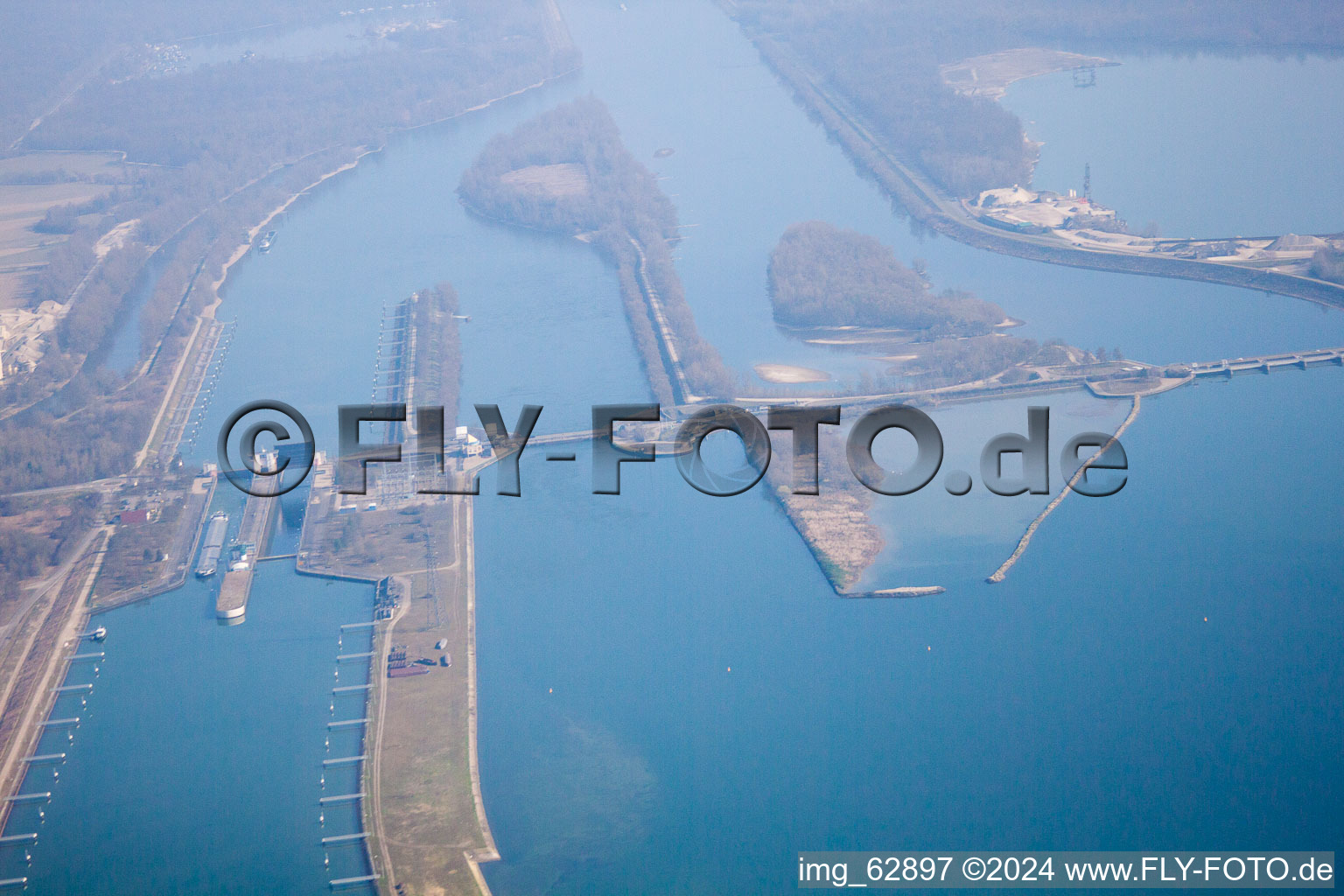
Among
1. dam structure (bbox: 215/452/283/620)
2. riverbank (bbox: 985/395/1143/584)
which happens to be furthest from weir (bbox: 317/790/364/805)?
riverbank (bbox: 985/395/1143/584)

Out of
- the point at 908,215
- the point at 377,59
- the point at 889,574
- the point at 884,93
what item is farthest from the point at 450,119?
the point at 889,574

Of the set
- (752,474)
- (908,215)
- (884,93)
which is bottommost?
(752,474)

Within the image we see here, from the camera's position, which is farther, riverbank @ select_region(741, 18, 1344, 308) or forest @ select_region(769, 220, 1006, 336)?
riverbank @ select_region(741, 18, 1344, 308)

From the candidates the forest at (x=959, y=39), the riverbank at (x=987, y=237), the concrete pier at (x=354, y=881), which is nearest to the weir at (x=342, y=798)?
the concrete pier at (x=354, y=881)

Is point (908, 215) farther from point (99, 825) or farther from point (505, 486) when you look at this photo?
point (99, 825)

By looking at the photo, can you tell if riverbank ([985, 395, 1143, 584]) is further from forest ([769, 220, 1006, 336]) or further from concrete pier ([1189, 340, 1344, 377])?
forest ([769, 220, 1006, 336])

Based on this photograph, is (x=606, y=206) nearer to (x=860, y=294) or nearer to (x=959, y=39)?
(x=860, y=294)

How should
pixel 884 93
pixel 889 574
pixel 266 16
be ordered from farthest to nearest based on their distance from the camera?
pixel 266 16 < pixel 884 93 < pixel 889 574
